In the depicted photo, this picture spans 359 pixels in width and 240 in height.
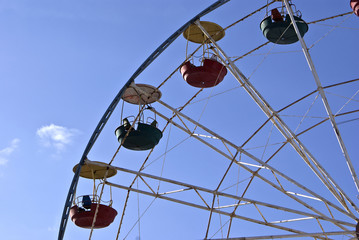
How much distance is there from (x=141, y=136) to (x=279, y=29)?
5.57m

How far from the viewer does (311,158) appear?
2059 cm

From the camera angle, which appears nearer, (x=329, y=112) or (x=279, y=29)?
(x=329, y=112)

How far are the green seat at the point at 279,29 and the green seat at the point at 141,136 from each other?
482 cm

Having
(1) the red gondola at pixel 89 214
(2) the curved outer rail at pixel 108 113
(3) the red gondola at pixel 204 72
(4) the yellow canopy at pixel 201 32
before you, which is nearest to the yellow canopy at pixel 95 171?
(1) the red gondola at pixel 89 214

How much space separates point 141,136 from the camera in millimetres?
20688

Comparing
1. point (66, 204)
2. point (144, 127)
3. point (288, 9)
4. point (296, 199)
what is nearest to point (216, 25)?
point (288, 9)

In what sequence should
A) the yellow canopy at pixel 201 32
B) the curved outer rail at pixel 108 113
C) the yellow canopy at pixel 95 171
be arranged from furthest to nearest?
1. the yellow canopy at pixel 201 32
2. the yellow canopy at pixel 95 171
3. the curved outer rail at pixel 108 113

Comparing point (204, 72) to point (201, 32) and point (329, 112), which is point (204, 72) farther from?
point (329, 112)

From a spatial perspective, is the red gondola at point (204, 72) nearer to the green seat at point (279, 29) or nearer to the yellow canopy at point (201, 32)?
the yellow canopy at point (201, 32)

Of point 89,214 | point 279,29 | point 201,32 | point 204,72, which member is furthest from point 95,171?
point 279,29

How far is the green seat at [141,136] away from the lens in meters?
20.7

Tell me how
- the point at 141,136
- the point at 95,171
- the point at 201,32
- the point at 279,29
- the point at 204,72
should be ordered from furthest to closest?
the point at 201,32 < the point at 279,29 < the point at 95,171 < the point at 204,72 < the point at 141,136

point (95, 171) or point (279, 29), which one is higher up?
point (279, 29)

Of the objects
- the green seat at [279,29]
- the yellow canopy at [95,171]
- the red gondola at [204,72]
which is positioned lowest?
the yellow canopy at [95,171]
